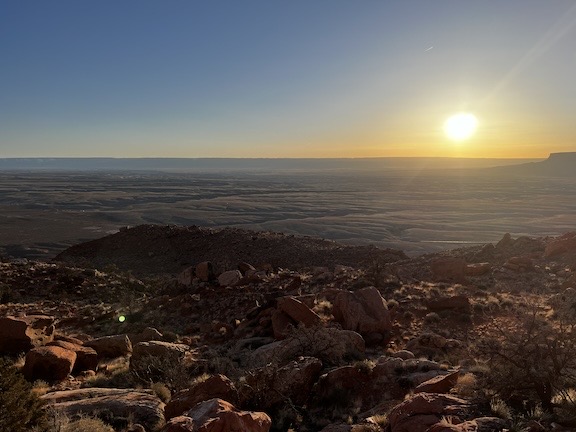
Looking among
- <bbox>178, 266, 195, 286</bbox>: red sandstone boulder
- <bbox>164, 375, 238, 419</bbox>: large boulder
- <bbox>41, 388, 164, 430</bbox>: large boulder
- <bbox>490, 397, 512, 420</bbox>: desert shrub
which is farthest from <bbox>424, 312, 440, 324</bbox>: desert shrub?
<bbox>178, 266, 195, 286</bbox>: red sandstone boulder

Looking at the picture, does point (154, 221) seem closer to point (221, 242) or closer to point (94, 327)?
point (221, 242)

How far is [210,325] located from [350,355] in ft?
17.1

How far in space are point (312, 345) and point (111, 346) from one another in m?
4.97

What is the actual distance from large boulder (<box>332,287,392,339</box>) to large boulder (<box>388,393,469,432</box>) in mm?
4742

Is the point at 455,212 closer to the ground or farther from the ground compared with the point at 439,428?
closer to the ground

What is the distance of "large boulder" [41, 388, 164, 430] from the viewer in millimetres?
6766

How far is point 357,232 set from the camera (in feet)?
213

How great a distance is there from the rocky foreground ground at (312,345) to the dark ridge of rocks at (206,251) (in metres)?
6.87

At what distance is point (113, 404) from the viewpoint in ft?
23.0

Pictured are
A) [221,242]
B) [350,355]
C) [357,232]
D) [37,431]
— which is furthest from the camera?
[357,232]

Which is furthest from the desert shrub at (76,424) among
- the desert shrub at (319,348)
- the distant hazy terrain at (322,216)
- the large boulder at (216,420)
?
the distant hazy terrain at (322,216)

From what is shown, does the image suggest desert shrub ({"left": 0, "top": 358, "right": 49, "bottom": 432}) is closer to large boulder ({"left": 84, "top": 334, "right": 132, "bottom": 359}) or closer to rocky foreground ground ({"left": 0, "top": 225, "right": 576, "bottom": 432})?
rocky foreground ground ({"left": 0, "top": 225, "right": 576, "bottom": 432})

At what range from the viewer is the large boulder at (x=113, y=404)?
6766 mm

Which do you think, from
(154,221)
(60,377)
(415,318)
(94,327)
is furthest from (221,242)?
(154,221)
